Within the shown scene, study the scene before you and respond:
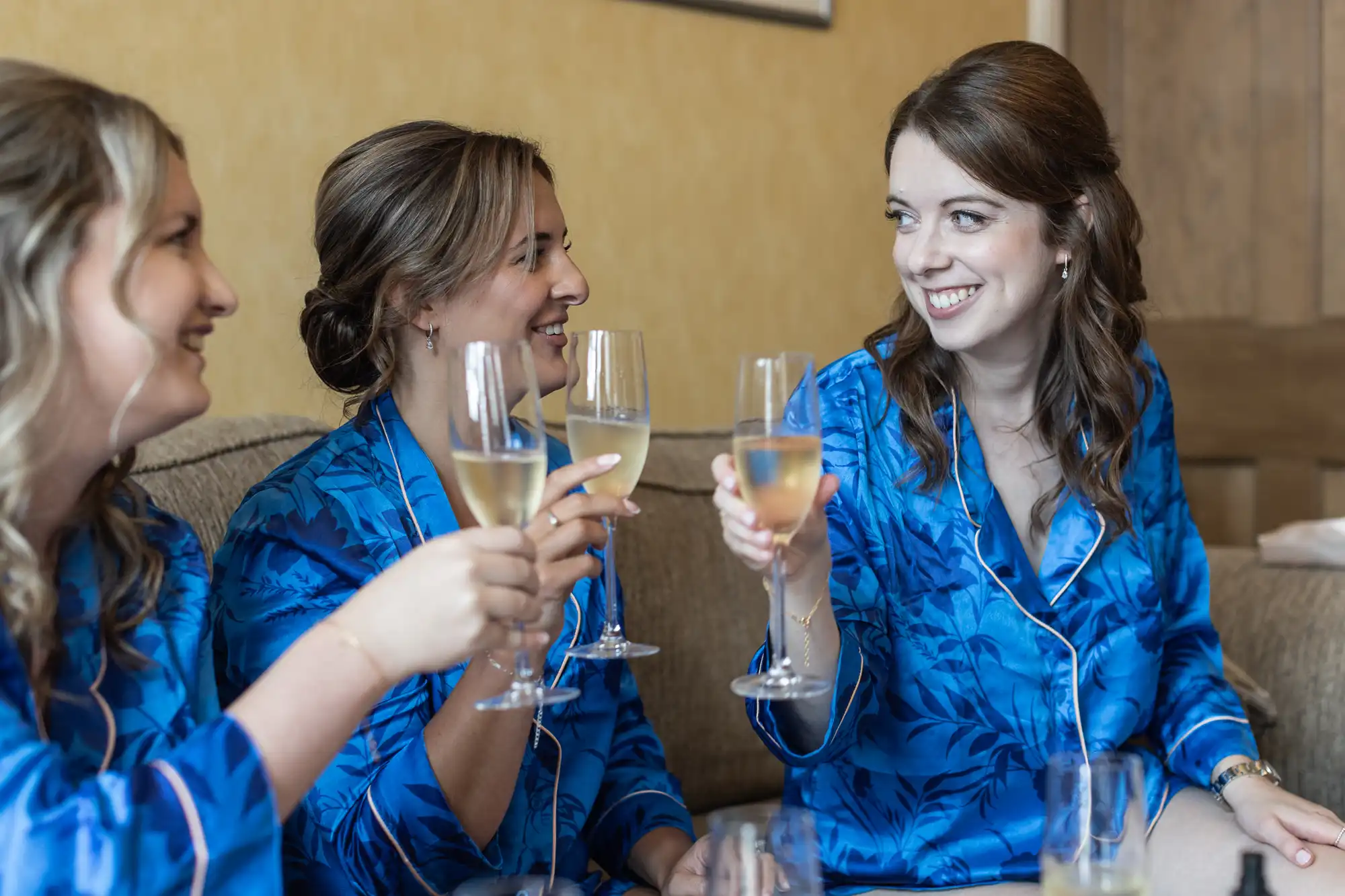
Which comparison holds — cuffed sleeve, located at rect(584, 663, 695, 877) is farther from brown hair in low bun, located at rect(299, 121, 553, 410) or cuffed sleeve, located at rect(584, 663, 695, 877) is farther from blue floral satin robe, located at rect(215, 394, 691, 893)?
brown hair in low bun, located at rect(299, 121, 553, 410)

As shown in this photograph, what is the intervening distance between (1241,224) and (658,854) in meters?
2.68

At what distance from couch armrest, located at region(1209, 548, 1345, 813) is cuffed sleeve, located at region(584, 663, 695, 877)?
41.1 inches

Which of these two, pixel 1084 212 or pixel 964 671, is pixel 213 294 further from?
pixel 1084 212

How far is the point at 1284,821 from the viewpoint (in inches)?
64.9

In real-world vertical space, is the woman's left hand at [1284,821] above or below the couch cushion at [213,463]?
below

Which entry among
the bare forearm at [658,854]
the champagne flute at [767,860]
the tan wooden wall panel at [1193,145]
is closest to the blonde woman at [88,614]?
the champagne flute at [767,860]

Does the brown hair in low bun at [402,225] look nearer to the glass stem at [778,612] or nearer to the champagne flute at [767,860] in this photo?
the glass stem at [778,612]

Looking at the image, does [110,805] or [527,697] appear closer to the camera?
[110,805]

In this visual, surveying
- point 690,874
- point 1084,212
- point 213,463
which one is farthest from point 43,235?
point 1084,212

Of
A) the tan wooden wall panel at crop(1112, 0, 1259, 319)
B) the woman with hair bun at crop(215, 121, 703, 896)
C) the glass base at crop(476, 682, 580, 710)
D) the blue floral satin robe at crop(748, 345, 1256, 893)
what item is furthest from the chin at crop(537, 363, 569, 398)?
the tan wooden wall panel at crop(1112, 0, 1259, 319)

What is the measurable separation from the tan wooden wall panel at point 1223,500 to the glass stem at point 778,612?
2.71 metres

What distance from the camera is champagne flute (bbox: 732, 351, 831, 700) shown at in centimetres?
117

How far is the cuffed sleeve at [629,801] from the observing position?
5.75ft

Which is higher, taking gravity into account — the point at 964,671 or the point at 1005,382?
the point at 1005,382
